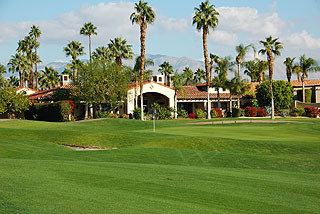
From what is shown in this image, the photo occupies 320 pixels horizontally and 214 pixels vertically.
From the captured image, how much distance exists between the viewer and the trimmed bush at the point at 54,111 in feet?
140

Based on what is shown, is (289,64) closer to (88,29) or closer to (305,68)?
(305,68)

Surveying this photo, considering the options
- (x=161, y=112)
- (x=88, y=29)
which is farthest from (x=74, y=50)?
(x=161, y=112)

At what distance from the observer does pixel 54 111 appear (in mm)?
43312

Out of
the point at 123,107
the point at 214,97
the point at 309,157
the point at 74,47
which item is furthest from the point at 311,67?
the point at 309,157

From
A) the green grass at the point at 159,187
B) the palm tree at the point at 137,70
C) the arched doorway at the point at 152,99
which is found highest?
the palm tree at the point at 137,70

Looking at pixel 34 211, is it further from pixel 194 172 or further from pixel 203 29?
pixel 203 29

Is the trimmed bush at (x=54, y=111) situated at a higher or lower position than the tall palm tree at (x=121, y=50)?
lower

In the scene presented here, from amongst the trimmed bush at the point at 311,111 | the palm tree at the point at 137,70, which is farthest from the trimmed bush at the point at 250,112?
the palm tree at the point at 137,70

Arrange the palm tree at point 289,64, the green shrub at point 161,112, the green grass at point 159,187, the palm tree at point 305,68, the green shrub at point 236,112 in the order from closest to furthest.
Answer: the green grass at point 159,187 < the green shrub at point 161,112 < the green shrub at point 236,112 < the palm tree at point 305,68 < the palm tree at point 289,64

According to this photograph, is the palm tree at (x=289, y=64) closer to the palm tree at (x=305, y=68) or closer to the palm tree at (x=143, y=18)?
the palm tree at (x=305, y=68)

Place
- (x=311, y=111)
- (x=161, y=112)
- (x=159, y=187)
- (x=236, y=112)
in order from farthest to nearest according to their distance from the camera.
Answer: (x=311, y=111)
(x=236, y=112)
(x=161, y=112)
(x=159, y=187)

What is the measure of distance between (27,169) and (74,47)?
60.1m

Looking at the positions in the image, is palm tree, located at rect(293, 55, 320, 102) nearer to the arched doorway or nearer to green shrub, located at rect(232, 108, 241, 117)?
green shrub, located at rect(232, 108, 241, 117)

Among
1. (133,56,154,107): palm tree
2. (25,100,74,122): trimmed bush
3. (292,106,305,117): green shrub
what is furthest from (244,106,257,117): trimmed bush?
(25,100,74,122): trimmed bush
